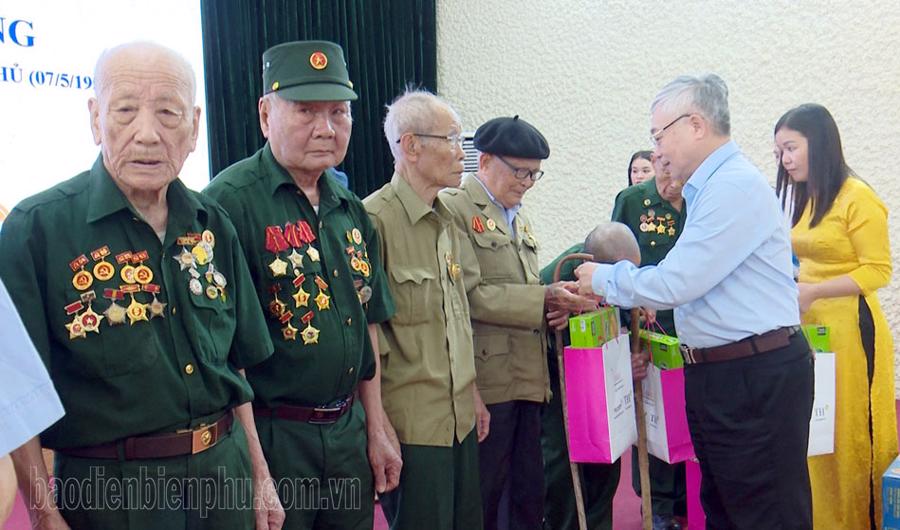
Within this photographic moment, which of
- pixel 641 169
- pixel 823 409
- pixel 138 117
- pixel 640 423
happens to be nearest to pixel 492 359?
pixel 640 423

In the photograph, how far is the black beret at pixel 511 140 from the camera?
8.09 ft

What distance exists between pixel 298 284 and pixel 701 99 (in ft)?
3.87

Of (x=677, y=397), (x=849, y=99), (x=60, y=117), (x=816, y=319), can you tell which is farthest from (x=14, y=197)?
(x=849, y=99)

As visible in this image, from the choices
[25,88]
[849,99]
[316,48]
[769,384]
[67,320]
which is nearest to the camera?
[67,320]

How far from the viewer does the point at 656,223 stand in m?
3.29

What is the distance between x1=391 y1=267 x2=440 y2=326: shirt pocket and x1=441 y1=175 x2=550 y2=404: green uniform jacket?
0.27 metres

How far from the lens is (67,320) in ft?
4.26

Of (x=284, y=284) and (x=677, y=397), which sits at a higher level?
(x=284, y=284)

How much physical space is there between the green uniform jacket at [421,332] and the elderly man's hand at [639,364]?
2.06ft

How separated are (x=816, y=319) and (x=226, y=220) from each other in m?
2.24

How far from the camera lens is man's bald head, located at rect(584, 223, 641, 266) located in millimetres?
2438

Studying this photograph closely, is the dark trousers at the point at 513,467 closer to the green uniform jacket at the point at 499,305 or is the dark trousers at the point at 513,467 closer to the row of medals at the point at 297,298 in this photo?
the green uniform jacket at the point at 499,305

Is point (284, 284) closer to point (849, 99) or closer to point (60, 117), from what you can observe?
point (60, 117)

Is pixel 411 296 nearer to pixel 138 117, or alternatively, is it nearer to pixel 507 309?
pixel 507 309
